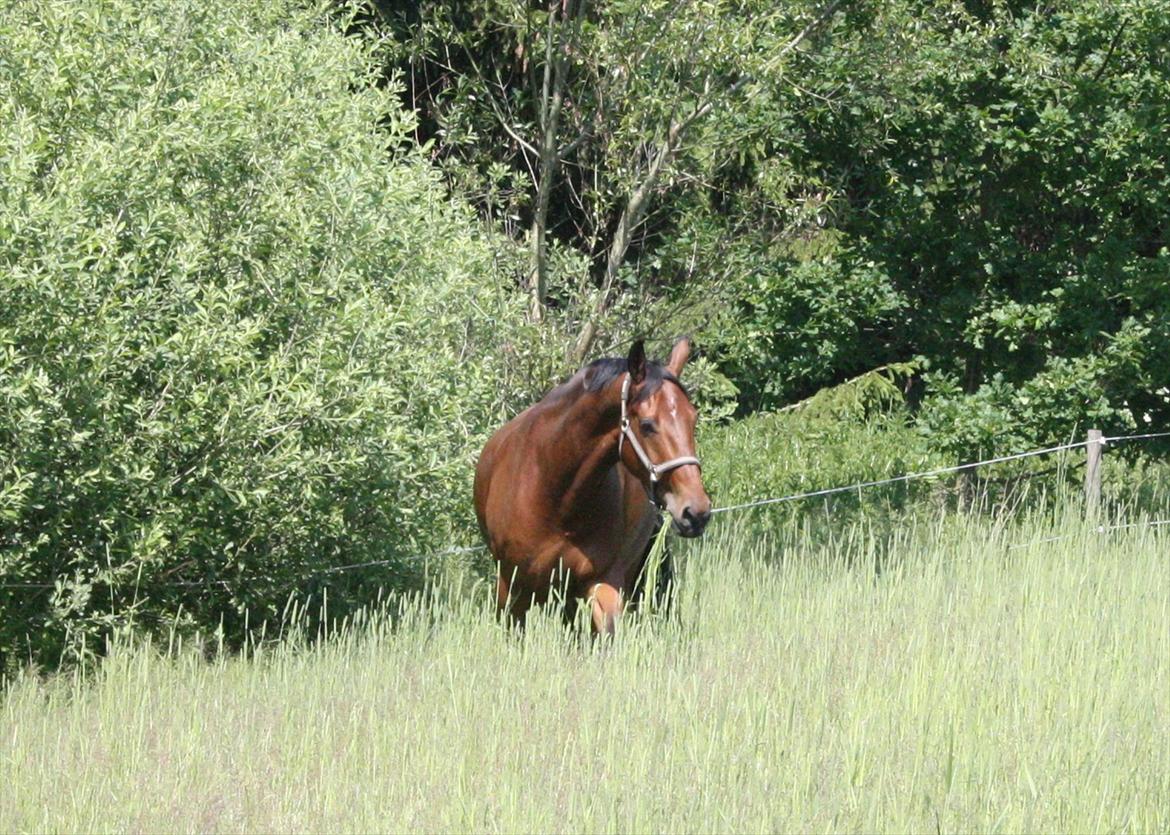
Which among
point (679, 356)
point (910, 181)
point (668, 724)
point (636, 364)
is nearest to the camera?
point (668, 724)

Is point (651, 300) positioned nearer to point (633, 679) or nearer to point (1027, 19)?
point (1027, 19)

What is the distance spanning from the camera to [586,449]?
7.66 m

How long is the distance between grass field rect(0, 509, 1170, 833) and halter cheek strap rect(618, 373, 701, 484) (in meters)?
0.77

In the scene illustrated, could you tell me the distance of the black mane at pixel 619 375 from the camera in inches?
285

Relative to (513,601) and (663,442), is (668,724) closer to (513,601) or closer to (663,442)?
(663,442)

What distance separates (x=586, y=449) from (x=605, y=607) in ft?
2.44

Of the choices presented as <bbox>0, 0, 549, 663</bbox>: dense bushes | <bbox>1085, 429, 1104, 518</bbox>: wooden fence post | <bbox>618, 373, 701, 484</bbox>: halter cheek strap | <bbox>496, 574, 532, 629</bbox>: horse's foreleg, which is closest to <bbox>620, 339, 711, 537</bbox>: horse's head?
<bbox>618, 373, 701, 484</bbox>: halter cheek strap

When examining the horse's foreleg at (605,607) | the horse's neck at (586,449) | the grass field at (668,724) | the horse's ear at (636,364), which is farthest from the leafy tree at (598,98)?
the horse's foreleg at (605,607)

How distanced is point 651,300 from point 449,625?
659 cm

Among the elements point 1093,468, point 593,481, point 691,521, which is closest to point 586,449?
point 593,481

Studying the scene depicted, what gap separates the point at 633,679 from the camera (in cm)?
660

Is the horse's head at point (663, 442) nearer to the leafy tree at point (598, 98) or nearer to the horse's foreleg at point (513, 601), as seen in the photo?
the horse's foreleg at point (513, 601)

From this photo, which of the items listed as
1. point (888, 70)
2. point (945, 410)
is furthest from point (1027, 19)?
point (945, 410)

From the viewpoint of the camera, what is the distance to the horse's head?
6.98m
